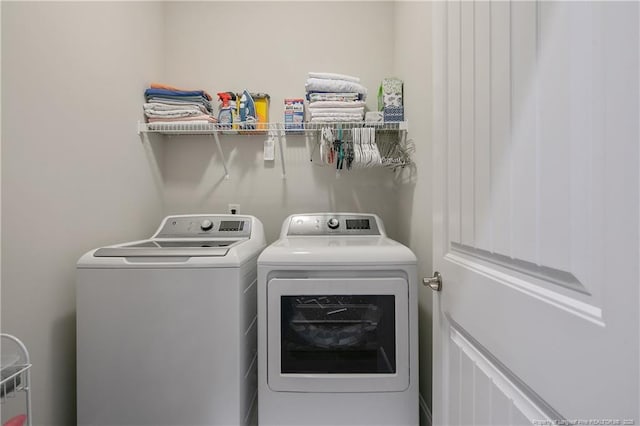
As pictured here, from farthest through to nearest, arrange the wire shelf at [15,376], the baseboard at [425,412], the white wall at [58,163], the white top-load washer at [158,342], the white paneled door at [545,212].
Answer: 1. the baseboard at [425,412]
2. the white top-load washer at [158,342]
3. the white wall at [58,163]
4. the wire shelf at [15,376]
5. the white paneled door at [545,212]

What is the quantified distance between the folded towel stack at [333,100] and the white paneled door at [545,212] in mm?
992

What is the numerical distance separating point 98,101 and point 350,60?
5.14 ft

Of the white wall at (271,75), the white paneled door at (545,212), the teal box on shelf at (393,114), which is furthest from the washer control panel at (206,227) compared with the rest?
the white paneled door at (545,212)

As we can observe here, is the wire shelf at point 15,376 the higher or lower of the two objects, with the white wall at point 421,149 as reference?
lower

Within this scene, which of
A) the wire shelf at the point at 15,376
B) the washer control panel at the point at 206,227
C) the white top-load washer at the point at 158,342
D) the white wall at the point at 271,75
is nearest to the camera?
the wire shelf at the point at 15,376

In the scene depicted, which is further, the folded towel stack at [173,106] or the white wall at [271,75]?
the white wall at [271,75]

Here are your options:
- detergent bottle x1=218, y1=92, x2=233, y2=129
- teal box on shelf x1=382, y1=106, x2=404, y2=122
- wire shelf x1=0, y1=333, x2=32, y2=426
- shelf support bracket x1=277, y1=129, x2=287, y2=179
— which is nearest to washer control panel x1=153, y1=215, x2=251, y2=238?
shelf support bracket x1=277, y1=129, x2=287, y2=179

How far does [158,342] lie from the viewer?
1206mm

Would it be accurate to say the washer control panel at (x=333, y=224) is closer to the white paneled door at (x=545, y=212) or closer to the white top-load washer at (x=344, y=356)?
the white top-load washer at (x=344, y=356)

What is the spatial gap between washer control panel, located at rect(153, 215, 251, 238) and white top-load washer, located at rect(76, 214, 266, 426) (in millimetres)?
536

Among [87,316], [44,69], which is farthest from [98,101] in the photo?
[87,316]

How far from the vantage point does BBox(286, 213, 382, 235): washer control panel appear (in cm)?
182

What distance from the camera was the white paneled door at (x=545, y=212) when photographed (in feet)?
1.22

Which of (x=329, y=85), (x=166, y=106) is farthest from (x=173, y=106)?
(x=329, y=85)
